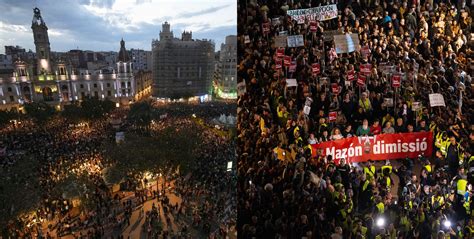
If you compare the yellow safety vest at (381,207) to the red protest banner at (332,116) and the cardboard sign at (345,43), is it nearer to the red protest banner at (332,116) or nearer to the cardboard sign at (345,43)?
the red protest banner at (332,116)

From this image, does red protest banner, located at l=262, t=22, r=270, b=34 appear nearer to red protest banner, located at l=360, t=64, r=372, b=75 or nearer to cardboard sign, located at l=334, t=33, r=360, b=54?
cardboard sign, located at l=334, t=33, r=360, b=54

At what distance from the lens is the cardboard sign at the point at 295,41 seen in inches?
260

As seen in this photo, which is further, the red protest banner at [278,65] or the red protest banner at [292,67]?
the red protest banner at [292,67]

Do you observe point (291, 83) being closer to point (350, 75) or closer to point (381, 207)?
point (350, 75)

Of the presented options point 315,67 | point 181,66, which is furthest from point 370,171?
point 181,66

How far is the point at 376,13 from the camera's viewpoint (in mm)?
7148

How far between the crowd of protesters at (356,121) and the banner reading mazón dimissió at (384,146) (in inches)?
4.5

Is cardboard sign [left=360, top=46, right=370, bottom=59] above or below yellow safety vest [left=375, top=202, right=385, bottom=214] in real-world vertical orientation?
above

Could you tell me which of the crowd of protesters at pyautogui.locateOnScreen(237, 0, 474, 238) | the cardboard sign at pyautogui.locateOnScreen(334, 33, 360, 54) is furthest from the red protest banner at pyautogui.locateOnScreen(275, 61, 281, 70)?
the cardboard sign at pyautogui.locateOnScreen(334, 33, 360, 54)

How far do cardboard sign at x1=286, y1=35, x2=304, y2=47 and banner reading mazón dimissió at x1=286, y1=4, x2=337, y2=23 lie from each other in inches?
12.6

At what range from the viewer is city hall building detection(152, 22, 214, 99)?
4953 millimetres

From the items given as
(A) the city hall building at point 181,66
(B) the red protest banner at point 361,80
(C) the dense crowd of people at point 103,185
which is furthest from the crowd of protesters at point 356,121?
(A) the city hall building at point 181,66

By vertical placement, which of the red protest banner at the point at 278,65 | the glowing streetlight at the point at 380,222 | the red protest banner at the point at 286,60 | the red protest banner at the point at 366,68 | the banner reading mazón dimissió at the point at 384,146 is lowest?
the glowing streetlight at the point at 380,222

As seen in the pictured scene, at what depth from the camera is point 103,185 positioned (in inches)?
179
